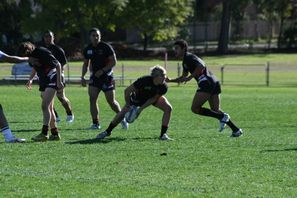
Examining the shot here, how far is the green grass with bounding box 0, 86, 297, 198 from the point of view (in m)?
8.99

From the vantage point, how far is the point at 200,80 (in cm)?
1413

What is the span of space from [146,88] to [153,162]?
2.83 meters

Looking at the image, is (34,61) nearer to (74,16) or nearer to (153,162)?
(153,162)

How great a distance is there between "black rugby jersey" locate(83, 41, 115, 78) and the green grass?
1.38m

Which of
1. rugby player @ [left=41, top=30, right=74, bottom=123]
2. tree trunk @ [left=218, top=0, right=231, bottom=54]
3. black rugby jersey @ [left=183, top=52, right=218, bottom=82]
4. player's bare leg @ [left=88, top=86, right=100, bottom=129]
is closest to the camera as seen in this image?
black rugby jersey @ [left=183, top=52, right=218, bottom=82]

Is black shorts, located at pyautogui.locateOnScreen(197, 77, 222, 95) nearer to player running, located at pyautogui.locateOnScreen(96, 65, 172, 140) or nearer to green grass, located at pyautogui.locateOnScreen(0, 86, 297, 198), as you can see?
player running, located at pyautogui.locateOnScreen(96, 65, 172, 140)

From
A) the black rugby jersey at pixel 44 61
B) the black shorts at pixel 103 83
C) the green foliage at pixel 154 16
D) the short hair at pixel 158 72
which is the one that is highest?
the black rugby jersey at pixel 44 61

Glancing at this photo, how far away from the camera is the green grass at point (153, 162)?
8992mm

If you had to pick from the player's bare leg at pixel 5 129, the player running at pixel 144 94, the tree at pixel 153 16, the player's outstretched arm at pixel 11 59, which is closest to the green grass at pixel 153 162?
the player's bare leg at pixel 5 129

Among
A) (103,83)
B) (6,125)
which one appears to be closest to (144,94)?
(103,83)

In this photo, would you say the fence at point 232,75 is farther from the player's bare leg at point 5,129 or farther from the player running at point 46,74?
the player's bare leg at point 5,129

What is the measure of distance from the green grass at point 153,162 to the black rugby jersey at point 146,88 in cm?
82

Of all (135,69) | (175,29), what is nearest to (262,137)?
(135,69)

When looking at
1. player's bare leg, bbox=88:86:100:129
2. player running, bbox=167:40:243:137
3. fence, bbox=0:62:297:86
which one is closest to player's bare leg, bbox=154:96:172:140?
player running, bbox=167:40:243:137
